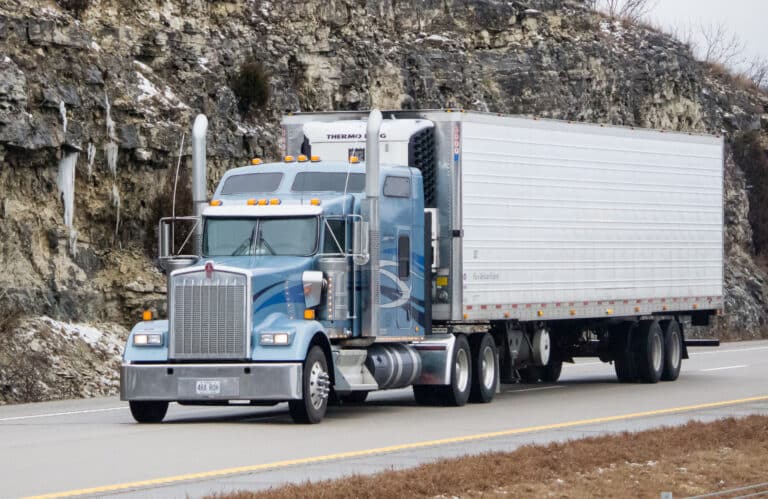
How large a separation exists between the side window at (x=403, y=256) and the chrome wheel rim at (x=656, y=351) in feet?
27.9

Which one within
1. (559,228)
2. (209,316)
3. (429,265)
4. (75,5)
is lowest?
(209,316)

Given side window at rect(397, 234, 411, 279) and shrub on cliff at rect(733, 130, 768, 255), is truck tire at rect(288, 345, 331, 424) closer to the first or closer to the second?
side window at rect(397, 234, 411, 279)

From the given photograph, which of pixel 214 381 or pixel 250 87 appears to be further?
pixel 250 87

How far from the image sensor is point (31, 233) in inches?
1283

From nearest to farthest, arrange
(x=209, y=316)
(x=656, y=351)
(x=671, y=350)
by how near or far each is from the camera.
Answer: (x=209, y=316), (x=656, y=351), (x=671, y=350)

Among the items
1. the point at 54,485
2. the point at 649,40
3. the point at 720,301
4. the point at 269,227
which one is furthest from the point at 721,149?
the point at 649,40

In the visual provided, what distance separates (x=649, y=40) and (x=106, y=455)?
49535 millimetres

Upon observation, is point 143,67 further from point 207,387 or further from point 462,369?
point 207,387

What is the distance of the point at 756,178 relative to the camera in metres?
67.2

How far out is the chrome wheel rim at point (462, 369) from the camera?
23125mm

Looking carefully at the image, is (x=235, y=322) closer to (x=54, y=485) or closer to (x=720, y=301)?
(x=54, y=485)

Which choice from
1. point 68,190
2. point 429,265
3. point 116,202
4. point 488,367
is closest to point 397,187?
point 429,265

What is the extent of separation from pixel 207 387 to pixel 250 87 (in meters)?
23.2

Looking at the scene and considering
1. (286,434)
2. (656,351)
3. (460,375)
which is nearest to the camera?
(286,434)
